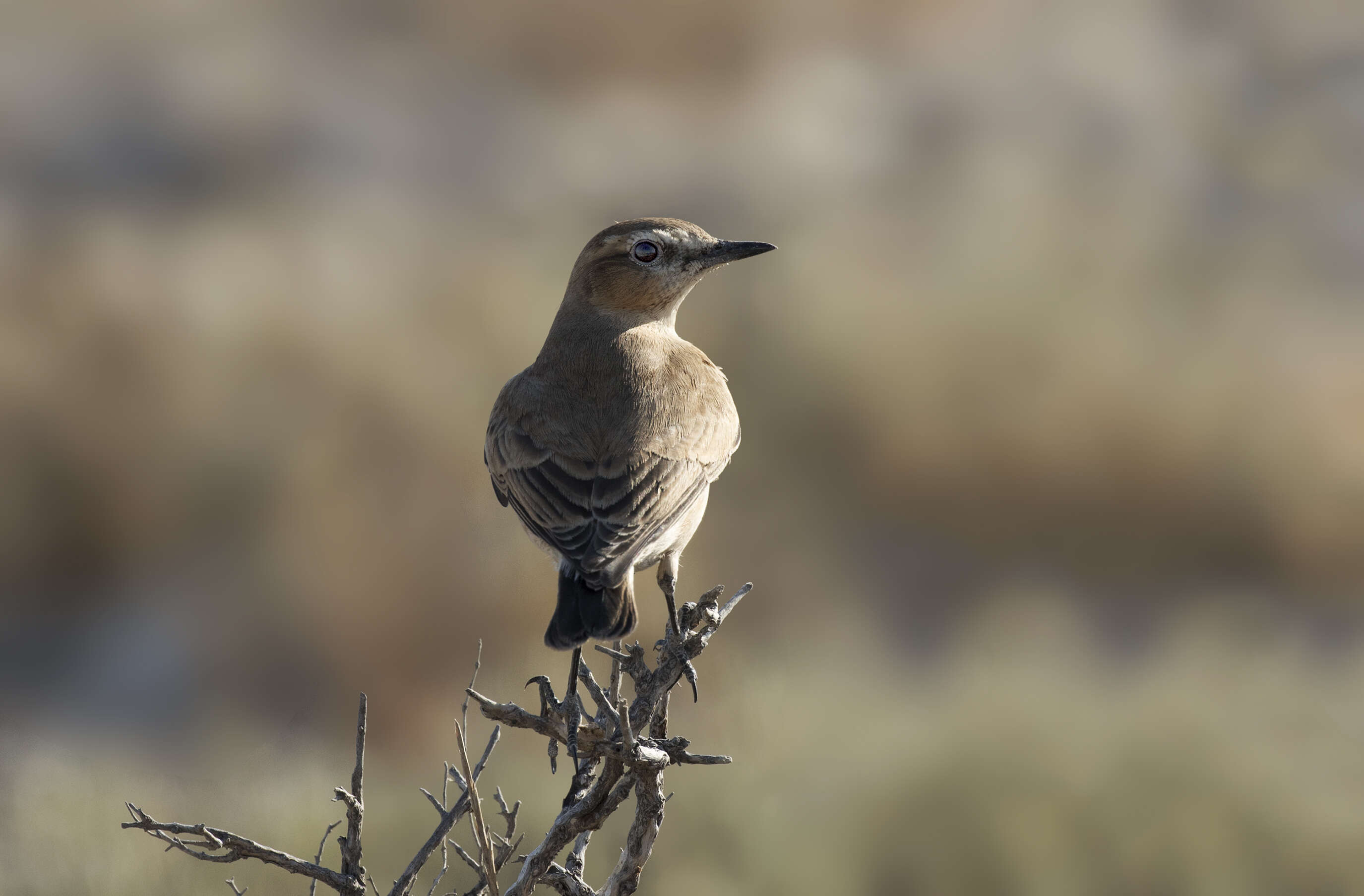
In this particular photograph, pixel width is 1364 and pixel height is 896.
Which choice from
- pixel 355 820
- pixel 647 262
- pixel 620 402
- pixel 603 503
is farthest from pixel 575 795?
pixel 647 262

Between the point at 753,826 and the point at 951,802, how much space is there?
4.92 ft

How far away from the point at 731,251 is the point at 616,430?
99 cm

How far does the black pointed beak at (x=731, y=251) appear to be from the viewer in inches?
180

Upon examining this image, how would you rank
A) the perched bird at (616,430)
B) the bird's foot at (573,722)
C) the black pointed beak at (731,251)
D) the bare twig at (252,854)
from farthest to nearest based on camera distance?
the black pointed beak at (731,251) → the perched bird at (616,430) → the bird's foot at (573,722) → the bare twig at (252,854)

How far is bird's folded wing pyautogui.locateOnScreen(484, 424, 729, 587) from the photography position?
139 inches

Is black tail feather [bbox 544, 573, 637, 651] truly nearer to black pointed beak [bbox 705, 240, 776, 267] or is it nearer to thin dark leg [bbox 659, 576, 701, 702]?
thin dark leg [bbox 659, 576, 701, 702]

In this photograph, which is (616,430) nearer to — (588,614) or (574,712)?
(588,614)

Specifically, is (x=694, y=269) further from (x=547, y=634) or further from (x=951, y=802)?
(x=951, y=802)

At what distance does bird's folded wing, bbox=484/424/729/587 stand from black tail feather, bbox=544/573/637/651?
0.12 ft

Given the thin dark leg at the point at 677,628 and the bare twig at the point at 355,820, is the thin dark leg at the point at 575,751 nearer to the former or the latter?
the thin dark leg at the point at 677,628

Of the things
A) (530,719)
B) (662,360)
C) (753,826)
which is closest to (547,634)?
(530,719)

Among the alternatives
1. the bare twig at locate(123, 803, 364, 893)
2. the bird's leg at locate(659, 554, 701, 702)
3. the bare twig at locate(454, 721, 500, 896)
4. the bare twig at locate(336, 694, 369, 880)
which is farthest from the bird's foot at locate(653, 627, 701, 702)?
the bare twig at locate(123, 803, 364, 893)

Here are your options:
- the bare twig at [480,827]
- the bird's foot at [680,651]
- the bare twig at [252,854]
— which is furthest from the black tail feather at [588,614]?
the bare twig at [252,854]

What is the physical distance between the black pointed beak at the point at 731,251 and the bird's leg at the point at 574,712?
6.15 feet
